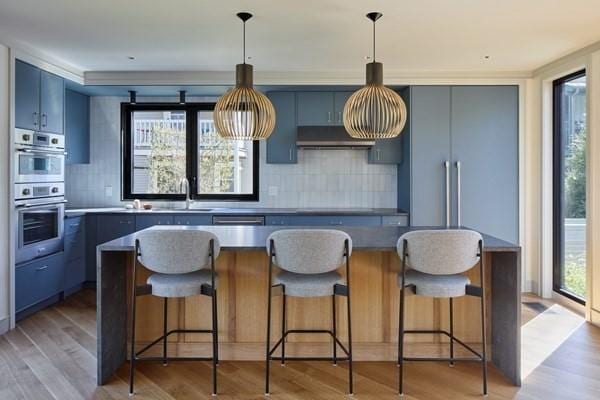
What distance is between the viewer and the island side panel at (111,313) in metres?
2.62

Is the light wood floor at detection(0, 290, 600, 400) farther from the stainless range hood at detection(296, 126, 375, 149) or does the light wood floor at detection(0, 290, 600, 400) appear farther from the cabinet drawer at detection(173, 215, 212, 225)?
the stainless range hood at detection(296, 126, 375, 149)

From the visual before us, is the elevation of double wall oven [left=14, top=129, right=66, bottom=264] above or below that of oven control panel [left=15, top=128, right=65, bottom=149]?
below

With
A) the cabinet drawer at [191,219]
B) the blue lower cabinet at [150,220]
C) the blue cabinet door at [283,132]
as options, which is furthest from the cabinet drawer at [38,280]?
the blue cabinet door at [283,132]

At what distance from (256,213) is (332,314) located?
2127 mm

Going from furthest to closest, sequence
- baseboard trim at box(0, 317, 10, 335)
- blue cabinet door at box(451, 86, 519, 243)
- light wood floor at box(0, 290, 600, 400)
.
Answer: blue cabinet door at box(451, 86, 519, 243)
baseboard trim at box(0, 317, 10, 335)
light wood floor at box(0, 290, 600, 400)

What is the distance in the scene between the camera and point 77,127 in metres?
5.22

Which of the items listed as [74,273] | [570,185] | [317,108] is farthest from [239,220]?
[570,185]

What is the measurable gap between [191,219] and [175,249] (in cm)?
254

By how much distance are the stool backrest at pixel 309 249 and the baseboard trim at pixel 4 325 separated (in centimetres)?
261

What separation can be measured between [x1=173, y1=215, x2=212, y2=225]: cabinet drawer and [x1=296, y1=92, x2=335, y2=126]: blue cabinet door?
1.60 m

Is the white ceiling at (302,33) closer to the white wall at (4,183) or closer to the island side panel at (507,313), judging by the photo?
the white wall at (4,183)

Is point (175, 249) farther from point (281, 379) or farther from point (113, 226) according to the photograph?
point (113, 226)

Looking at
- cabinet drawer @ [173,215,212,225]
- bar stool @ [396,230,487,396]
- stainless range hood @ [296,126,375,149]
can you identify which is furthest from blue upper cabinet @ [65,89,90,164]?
bar stool @ [396,230,487,396]

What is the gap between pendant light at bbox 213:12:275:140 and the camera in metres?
2.98
